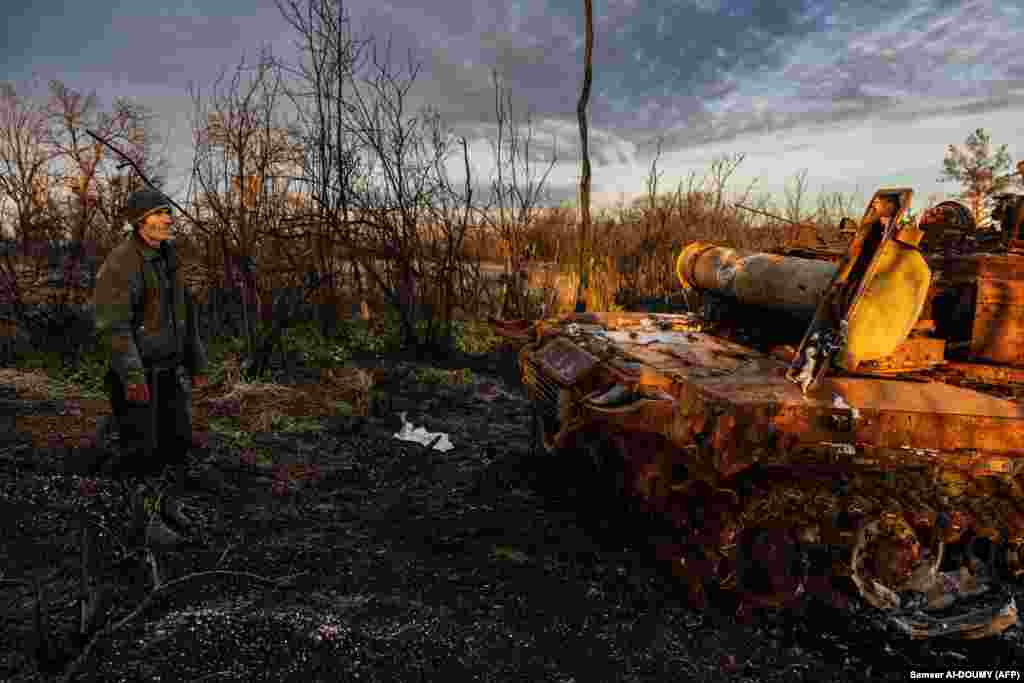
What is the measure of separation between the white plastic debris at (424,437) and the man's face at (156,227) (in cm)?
299

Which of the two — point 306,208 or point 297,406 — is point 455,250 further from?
point 297,406

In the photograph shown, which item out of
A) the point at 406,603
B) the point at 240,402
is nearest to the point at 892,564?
the point at 406,603

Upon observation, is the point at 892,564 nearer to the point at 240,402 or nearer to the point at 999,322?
the point at 999,322

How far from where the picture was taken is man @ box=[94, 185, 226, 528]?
3.54 m

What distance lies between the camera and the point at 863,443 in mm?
3111

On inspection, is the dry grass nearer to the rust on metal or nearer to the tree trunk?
the tree trunk

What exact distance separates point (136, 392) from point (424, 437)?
308 centimetres

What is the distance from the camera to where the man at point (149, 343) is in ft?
11.6

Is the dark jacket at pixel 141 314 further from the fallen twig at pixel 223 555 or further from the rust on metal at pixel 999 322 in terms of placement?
the rust on metal at pixel 999 322

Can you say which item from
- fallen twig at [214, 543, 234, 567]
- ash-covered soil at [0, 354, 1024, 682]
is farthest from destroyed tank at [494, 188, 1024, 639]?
fallen twig at [214, 543, 234, 567]

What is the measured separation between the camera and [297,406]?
650 cm

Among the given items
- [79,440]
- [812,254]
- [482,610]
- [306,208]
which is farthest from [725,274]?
[306,208]

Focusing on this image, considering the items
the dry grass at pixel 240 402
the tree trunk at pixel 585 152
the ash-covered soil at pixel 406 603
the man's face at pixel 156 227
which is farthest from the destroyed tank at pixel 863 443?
the tree trunk at pixel 585 152

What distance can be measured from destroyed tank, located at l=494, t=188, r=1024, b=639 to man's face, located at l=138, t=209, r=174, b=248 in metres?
2.64
